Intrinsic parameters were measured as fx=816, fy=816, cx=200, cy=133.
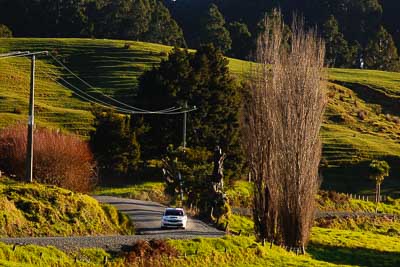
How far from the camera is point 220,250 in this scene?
37.2 m

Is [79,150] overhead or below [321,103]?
below

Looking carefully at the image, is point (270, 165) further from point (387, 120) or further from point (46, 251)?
point (387, 120)

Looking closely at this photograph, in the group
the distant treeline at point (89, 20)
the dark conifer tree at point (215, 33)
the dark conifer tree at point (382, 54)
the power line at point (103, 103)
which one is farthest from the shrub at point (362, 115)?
the dark conifer tree at point (382, 54)

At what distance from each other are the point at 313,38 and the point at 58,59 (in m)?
65.2

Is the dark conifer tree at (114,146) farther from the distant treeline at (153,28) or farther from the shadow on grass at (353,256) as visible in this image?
the distant treeline at (153,28)

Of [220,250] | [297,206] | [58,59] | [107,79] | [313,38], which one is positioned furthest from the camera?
[58,59]

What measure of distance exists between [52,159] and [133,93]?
132 ft

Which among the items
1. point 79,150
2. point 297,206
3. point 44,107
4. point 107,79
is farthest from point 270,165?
point 107,79

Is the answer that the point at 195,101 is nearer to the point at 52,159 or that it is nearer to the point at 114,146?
the point at 114,146

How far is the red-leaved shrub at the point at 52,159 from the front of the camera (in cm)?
5228

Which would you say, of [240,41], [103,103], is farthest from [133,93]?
[240,41]

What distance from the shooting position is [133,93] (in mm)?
92125

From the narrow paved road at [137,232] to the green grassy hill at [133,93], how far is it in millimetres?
24784

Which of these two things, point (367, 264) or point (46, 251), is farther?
point (367, 264)
